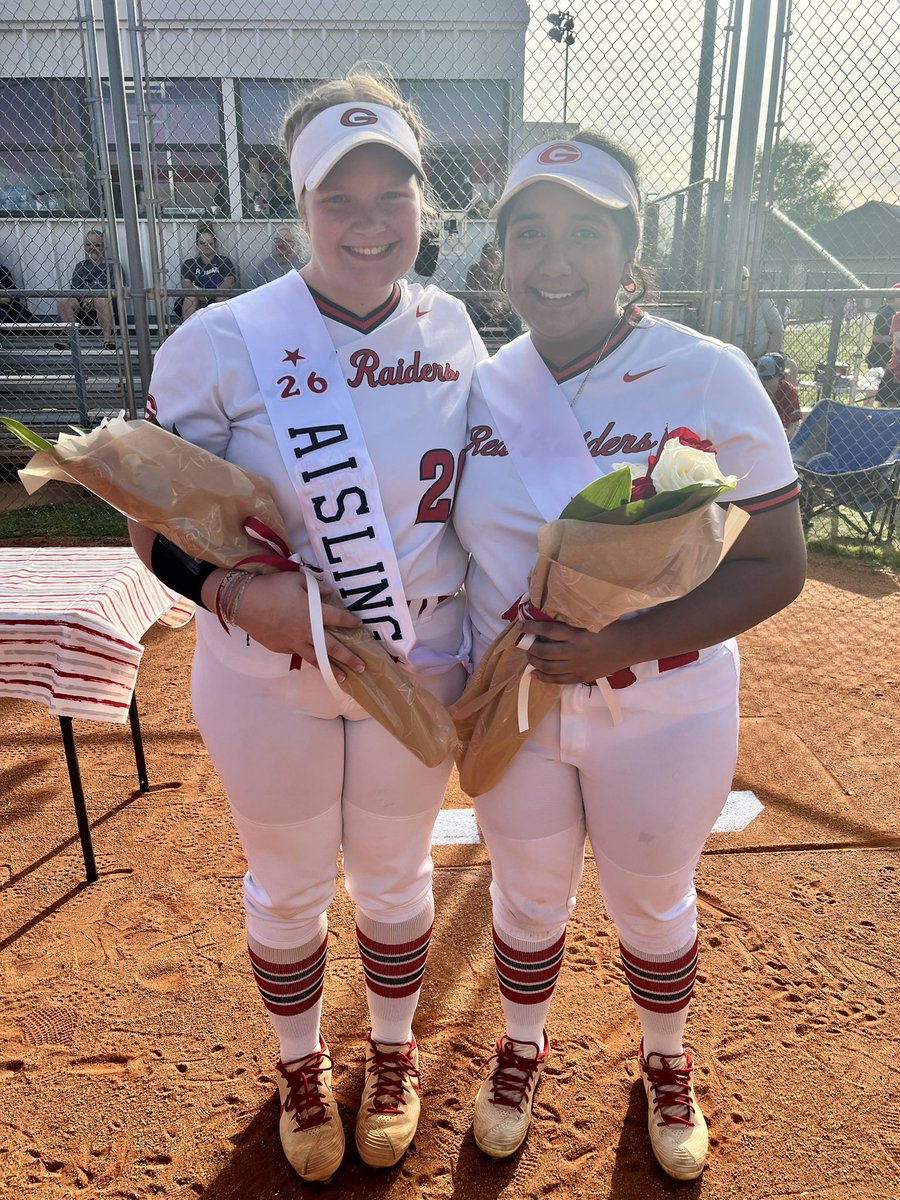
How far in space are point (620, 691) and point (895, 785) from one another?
242 centimetres

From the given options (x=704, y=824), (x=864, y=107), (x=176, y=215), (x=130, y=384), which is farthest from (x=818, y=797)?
(x=176, y=215)

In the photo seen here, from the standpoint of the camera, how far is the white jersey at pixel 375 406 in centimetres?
169

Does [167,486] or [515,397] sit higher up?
[515,397]

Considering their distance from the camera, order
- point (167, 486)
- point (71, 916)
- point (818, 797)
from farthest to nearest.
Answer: point (818, 797) < point (71, 916) < point (167, 486)

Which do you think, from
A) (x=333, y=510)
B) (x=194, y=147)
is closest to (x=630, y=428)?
(x=333, y=510)

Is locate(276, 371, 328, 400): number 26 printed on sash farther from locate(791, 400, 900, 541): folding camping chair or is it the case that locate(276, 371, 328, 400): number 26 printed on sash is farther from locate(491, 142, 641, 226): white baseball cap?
locate(791, 400, 900, 541): folding camping chair

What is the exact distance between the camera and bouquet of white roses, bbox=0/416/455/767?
1578 millimetres

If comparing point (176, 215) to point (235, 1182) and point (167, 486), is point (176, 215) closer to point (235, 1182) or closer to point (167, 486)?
point (167, 486)

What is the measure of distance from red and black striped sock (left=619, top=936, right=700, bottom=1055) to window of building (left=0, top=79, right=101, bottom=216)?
8900 millimetres

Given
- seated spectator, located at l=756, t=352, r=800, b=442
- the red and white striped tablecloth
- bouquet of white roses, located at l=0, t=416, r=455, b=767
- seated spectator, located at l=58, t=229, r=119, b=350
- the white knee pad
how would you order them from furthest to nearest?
seated spectator, located at l=58, t=229, r=119, b=350 → seated spectator, located at l=756, t=352, r=800, b=442 → the red and white striped tablecloth → the white knee pad → bouquet of white roses, located at l=0, t=416, r=455, b=767

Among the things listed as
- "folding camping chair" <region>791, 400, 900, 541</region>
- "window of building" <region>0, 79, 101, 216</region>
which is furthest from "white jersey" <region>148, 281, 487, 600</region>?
"window of building" <region>0, 79, 101, 216</region>

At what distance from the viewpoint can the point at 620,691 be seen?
1.71 meters

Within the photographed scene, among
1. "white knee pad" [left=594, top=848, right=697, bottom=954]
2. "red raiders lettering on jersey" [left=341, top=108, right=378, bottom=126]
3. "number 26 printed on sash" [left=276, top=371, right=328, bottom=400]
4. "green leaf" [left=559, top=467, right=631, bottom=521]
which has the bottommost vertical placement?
"white knee pad" [left=594, top=848, right=697, bottom=954]

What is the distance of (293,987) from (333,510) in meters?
1.09
